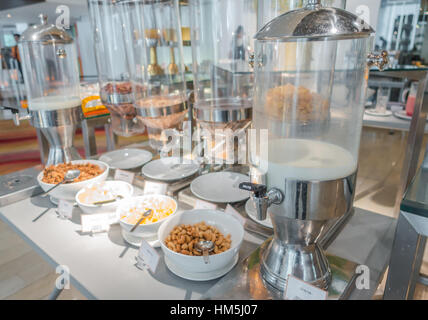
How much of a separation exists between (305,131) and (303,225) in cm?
19

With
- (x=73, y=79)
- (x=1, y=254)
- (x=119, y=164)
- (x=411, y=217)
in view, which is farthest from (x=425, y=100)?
(x=1, y=254)

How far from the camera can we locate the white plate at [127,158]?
1.35 metres

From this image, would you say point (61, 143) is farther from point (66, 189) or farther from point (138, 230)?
point (138, 230)

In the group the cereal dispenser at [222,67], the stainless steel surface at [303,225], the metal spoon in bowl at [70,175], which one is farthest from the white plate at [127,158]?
the stainless steel surface at [303,225]

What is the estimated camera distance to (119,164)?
1.37 meters

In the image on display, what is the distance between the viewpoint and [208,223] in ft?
2.78

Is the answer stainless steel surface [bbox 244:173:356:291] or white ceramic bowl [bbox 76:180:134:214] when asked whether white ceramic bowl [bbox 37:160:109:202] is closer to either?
white ceramic bowl [bbox 76:180:134:214]

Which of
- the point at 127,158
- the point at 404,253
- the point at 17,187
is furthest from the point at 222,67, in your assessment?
the point at 17,187

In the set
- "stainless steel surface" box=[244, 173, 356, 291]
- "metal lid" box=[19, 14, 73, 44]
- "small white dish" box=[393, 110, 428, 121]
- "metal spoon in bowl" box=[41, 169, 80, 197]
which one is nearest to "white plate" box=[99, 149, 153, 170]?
"metal spoon in bowl" box=[41, 169, 80, 197]

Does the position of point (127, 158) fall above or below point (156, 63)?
below

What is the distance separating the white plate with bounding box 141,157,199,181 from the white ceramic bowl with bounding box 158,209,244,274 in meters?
0.34

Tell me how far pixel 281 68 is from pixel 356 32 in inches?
6.2

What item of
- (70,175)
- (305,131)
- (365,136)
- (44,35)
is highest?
(44,35)

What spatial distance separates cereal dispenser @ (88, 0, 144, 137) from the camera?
1.10 meters
